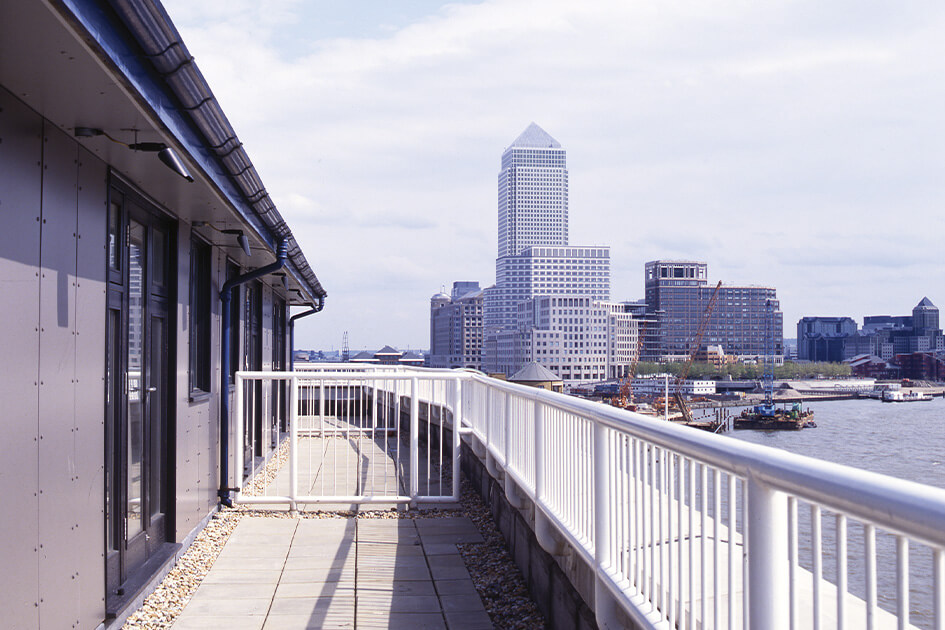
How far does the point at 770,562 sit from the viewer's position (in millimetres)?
1784

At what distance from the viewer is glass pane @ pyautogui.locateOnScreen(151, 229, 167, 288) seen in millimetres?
5441

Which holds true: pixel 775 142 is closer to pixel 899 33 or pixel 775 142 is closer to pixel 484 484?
pixel 899 33

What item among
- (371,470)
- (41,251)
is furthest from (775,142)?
(41,251)

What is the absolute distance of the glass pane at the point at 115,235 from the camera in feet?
14.6

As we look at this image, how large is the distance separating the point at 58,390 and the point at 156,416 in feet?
6.84

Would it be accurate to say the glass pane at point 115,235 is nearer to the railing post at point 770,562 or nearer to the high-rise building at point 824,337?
the railing post at point 770,562

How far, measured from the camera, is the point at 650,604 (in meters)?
2.62

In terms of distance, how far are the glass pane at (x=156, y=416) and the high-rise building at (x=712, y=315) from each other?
14650cm

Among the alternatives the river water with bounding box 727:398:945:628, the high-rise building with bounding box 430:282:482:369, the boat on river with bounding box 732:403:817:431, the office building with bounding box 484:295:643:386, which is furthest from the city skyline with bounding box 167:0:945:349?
the high-rise building with bounding box 430:282:482:369

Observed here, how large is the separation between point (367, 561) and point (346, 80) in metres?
12.2

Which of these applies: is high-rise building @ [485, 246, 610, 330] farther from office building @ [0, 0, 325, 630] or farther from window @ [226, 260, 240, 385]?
office building @ [0, 0, 325, 630]

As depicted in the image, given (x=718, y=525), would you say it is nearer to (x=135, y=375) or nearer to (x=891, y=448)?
(x=135, y=375)

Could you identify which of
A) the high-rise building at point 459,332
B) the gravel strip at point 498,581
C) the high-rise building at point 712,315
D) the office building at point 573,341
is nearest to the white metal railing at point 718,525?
the gravel strip at point 498,581

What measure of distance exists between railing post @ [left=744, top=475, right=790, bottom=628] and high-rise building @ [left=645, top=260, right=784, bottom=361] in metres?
149
